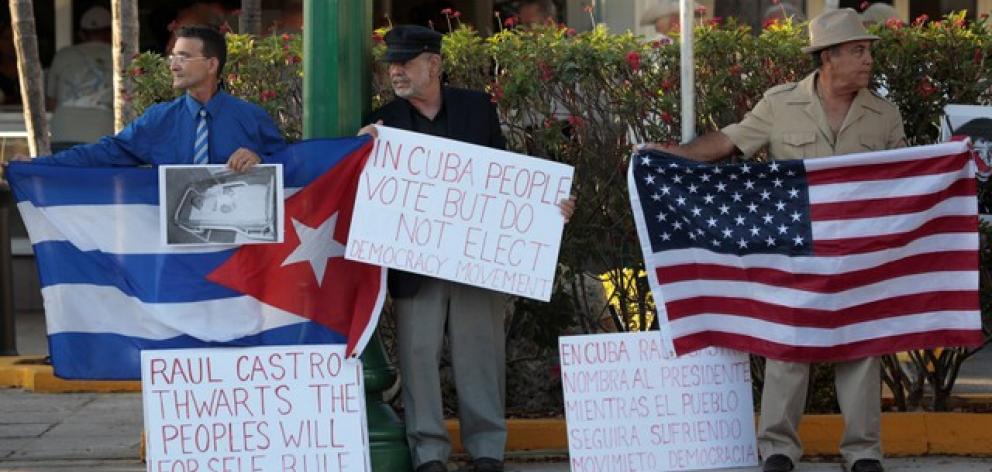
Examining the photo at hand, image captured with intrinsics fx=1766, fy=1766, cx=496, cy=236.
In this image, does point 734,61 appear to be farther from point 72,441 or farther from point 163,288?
point 72,441

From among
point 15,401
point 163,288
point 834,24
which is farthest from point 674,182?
point 15,401

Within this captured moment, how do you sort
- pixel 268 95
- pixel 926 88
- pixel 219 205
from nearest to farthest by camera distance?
1. pixel 219 205
2. pixel 926 88
3. pixel 268 95

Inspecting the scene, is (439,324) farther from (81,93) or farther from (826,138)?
(81,93)

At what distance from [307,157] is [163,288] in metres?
0.79

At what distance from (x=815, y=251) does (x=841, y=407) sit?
68 cm

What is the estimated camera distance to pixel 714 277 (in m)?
7.43

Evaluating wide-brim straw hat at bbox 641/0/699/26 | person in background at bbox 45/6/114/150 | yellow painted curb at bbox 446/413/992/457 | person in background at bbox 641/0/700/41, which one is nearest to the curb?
yellow painted curb at bbox 446/413/992/457

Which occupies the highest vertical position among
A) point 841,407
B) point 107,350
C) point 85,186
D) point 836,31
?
point 836,31

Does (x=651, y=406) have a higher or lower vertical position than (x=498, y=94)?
lower

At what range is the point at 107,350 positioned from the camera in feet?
23.6

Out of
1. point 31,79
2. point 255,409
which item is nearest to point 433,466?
point 255,409

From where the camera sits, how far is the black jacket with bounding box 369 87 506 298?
738 cm

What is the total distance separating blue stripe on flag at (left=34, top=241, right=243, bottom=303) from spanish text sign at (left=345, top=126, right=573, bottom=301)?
65cm

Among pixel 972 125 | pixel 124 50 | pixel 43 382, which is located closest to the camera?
pixel 972 125
